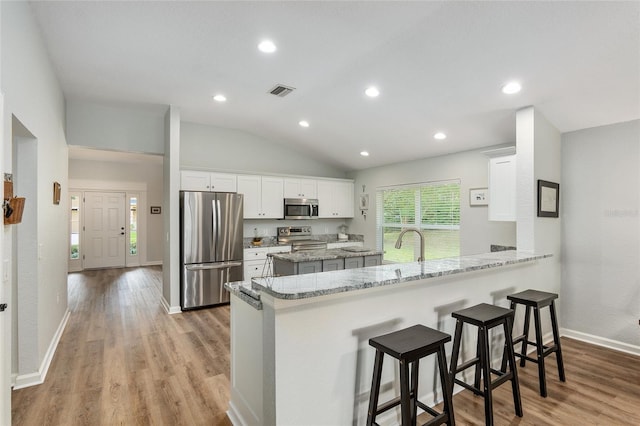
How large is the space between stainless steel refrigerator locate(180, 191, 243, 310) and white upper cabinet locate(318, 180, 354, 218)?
1946 mm

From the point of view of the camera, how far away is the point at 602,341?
342 centimetres

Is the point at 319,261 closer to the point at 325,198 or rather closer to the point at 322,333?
the point at 322,333

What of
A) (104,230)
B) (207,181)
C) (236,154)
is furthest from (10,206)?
(104,230)

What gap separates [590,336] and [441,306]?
245 cm

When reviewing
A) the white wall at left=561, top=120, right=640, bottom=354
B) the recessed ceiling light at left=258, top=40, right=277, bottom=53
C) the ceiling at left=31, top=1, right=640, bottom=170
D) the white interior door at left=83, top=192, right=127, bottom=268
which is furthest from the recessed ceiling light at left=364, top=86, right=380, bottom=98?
the white interior door at left=83, top=192, right=127, bottom=268

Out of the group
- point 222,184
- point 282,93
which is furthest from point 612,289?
point 222,184

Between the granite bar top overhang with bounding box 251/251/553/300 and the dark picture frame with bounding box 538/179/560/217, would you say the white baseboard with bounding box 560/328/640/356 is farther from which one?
the granite bar top overhang with bounding box 251/251/553/300

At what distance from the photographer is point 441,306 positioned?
7.72ft

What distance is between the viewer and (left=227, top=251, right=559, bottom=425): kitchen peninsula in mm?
1635

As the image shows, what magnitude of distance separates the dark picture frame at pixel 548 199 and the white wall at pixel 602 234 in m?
0.19

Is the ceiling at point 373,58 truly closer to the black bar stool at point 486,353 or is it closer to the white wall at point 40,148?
the white wall at point 40,148

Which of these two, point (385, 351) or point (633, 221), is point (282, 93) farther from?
point (633, 221)

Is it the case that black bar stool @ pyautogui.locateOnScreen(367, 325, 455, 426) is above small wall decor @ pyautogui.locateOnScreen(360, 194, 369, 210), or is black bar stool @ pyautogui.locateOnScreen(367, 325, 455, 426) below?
below

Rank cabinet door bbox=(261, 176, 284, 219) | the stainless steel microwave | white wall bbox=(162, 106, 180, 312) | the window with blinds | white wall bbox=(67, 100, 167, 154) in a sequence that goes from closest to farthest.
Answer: white wall bbox=(67, 100, 167, 154) < white wall bbox=(162, 106, 180, 312) < the window with blinds < cabinet door bbox=(261, 176, 284, 219) < the stainless steel microwave
